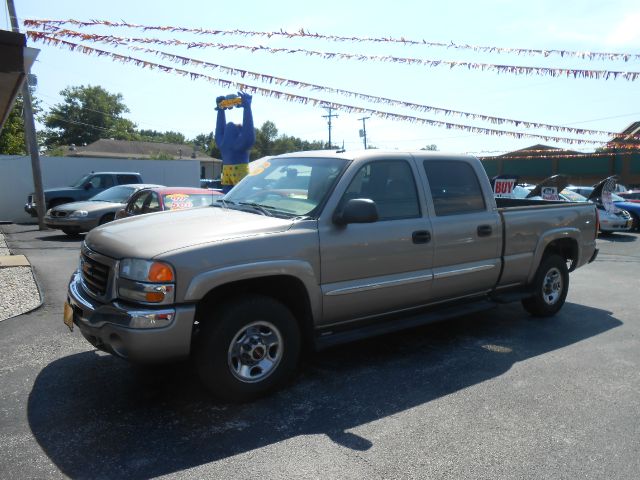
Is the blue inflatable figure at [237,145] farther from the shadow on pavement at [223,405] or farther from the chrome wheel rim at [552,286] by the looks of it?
the shadow on pavement at [223,405]

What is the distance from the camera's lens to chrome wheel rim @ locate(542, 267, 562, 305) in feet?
19.9

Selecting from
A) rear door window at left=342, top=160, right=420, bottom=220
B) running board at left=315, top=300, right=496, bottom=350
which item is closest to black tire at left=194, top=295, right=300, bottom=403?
running board at left=315, top=300, right=496, bottom=350

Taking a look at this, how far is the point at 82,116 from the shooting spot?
2854 inches

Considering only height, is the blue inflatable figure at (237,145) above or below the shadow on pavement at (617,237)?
above

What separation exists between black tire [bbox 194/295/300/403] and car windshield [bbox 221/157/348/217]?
86cm

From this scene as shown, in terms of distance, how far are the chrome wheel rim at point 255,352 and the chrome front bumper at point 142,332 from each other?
14.4 inches

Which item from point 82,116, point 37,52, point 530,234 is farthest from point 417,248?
point 82,116

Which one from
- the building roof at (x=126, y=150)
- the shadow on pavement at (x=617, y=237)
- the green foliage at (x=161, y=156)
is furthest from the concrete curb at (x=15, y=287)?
the green foliage at (x=161, y=156)

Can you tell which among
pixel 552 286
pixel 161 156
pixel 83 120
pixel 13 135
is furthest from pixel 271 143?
pixel 552 286

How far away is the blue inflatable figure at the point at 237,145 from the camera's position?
12945mm

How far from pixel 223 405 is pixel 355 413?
950 mm

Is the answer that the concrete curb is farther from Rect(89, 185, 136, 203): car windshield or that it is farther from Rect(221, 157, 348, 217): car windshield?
Rect(89, 185, 136, 203): car windshield

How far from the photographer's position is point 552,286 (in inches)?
244

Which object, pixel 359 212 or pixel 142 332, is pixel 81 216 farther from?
pixel 359 212
